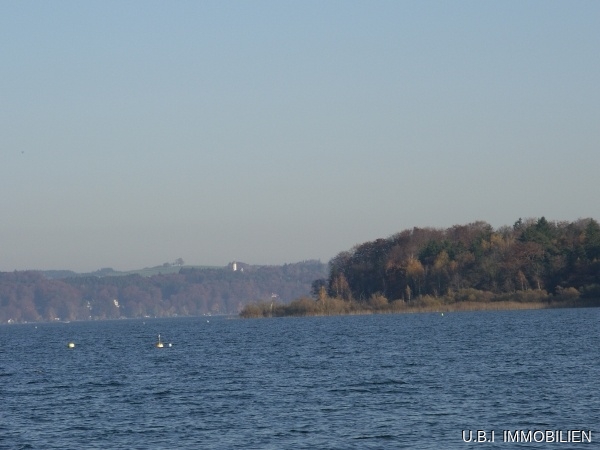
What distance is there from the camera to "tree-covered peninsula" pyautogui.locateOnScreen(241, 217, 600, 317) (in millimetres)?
135750

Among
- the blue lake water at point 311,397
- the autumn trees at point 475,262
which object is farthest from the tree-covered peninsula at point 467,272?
the blue lake water at point 311,397

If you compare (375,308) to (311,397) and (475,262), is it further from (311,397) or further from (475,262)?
(311,397)

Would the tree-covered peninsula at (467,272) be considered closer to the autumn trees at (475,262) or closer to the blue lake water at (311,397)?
the autumn trees at (475,262)

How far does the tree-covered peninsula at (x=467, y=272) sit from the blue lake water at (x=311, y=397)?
216ft

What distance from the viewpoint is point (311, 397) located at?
41438mm

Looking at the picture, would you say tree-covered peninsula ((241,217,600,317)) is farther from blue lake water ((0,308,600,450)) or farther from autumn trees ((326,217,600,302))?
blue lake water ((0,308,600,450))

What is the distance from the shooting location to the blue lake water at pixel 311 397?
32.5 metres

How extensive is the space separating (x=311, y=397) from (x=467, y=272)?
10835 centimetres

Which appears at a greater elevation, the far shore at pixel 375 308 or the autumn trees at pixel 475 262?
the autumn trees at pixel 475 262

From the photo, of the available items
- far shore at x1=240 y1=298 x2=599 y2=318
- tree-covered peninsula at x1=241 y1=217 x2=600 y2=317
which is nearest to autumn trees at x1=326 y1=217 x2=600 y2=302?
tree-covered peninsula at x1=241 y1=217 x2=600 y2=317

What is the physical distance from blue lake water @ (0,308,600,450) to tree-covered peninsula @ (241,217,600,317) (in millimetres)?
65700

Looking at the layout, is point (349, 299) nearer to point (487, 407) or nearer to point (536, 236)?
point (536, 236)

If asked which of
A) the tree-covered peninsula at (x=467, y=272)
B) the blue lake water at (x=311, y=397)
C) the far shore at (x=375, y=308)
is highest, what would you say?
the tree-covered peninsula at (x=467, y=272)

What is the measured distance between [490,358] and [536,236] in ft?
306
